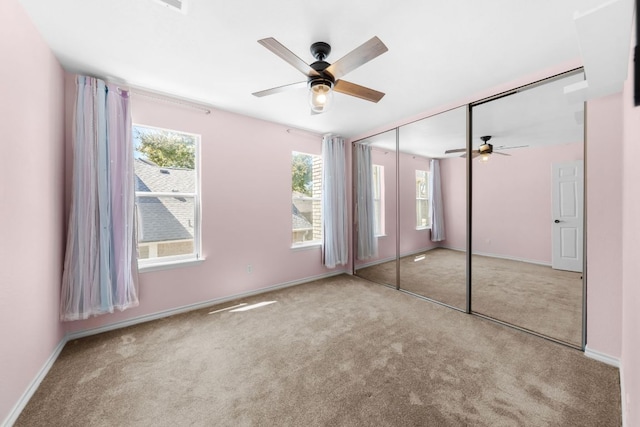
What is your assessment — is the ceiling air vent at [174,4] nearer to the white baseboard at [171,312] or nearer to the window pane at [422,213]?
the white baseboard at [171,312]

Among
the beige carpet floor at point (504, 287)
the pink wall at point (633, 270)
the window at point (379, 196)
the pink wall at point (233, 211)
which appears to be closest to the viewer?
the pink wall at point (633, 270)

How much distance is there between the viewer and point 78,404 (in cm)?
153

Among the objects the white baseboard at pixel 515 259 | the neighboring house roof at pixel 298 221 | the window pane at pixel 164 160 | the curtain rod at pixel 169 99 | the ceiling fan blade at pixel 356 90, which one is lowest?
the white baseboard at pixel 515 259

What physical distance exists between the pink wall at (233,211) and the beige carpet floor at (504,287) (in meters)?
1.88

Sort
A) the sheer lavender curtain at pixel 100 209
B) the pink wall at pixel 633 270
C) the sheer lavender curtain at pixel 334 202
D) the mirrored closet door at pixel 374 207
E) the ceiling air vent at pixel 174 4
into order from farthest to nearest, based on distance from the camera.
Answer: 1. the mirrored closet door at pixel 374 207
2. the sheer lavender curtain at pixel 334 202
3. the sheer lavender curtain at pixel 100 209
4. the ceiling air vent at pixel 174 4
5. the pink wall at pixel 633 270

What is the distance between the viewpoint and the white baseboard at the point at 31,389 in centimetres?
138

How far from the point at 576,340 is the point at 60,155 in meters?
5.10

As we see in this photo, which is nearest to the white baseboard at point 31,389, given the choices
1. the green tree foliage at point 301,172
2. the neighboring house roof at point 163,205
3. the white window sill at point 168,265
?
the white window sill at point 168,265

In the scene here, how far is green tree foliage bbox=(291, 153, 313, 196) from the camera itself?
4.03 m

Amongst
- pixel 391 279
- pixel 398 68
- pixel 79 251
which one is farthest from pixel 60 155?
pixel 391 279

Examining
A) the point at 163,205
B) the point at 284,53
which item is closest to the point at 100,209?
the point at 163,205

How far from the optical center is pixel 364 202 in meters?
4.49

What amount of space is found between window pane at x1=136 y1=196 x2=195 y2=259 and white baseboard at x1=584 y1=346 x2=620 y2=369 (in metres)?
4.15

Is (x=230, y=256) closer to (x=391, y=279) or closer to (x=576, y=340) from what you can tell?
(x=391, y=279)
